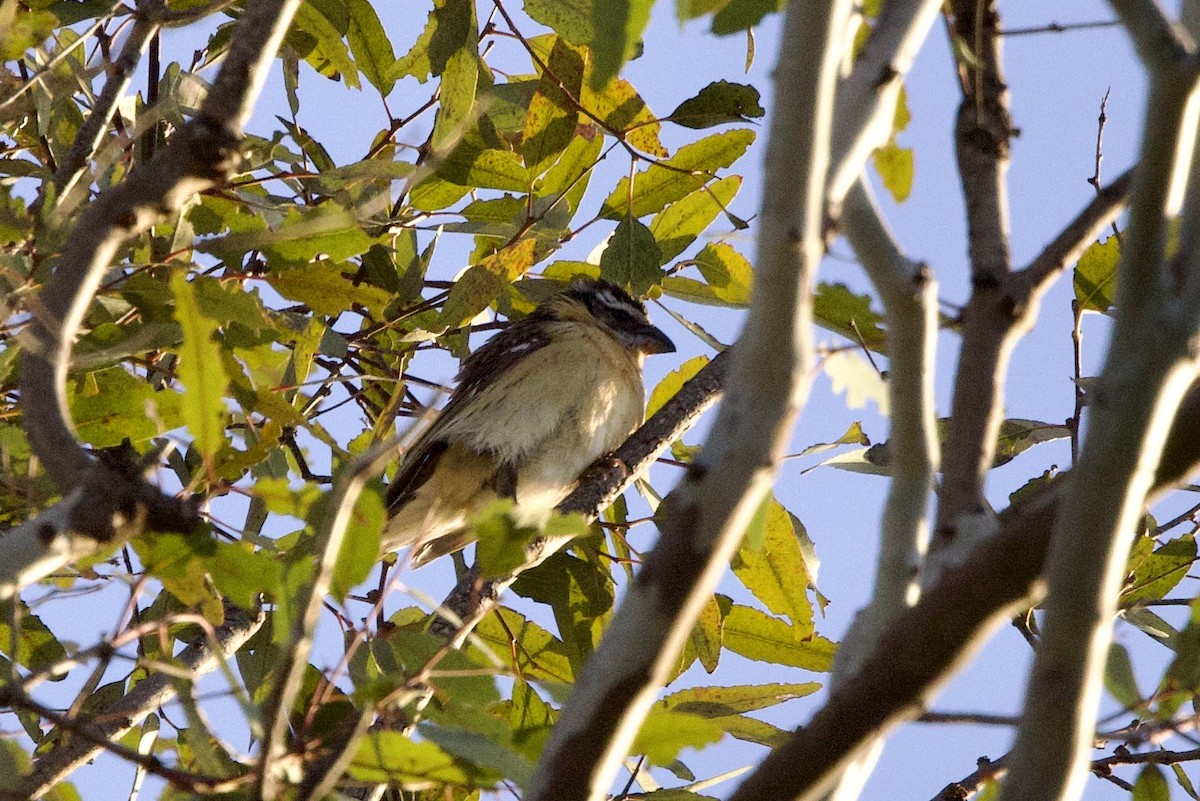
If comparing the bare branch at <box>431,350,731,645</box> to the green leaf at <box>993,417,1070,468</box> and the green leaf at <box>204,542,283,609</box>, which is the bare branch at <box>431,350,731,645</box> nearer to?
the green leaf at <box>993,417,1070,468</box>

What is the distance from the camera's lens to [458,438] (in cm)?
571

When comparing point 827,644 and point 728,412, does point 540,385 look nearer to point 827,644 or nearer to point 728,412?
point 827,644

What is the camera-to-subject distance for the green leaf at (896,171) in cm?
220

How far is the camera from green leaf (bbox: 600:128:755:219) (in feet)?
14.1

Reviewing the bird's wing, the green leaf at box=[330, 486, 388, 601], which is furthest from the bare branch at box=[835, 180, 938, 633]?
the bird's wing

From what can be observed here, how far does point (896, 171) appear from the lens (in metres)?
2.20

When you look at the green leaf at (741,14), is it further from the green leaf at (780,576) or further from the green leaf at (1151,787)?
the green leaf at (780,576)

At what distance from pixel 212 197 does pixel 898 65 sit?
6.81 ft

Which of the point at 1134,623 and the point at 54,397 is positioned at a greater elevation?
the point at 1134,623

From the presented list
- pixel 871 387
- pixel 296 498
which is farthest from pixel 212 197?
pixel 871 387

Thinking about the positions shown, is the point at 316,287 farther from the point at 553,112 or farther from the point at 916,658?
the point at 916,658

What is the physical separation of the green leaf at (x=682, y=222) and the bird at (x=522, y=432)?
1091mm

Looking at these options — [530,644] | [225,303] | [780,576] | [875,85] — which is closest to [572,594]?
[530,644]

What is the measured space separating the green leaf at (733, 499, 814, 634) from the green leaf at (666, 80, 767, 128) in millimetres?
1182
